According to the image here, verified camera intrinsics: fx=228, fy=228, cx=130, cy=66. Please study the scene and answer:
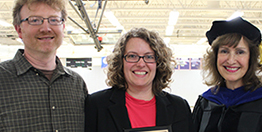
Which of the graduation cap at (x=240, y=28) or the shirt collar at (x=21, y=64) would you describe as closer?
the shirt collar at (x=21, y=64)

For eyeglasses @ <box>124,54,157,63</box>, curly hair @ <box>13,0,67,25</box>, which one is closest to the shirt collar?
curly hair @ <box>13,0,67,25</box>

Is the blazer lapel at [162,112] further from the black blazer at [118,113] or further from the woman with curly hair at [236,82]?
the woman with curly hair at [236,82]

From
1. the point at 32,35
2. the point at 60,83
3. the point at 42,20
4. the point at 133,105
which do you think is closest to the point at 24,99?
the point at 60,83

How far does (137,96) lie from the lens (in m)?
1.65

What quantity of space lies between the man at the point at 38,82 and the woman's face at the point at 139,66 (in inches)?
16.5

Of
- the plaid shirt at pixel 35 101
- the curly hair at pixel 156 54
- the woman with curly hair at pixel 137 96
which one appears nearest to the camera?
the plaid shirt at pixel 35 101

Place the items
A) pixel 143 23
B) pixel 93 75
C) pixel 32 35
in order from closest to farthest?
pixel 32 35 < pixel 93 75 < pixel 143 23

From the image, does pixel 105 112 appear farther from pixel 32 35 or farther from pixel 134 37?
pixel 32 35

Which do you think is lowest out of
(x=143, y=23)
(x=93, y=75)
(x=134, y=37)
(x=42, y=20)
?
(x=93, y=75)

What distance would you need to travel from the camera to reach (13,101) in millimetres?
1405

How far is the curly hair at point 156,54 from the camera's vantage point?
1606mm

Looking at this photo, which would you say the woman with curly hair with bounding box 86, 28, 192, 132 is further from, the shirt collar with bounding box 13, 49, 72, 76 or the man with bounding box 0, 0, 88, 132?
the shirt collar with bounding box 13, 49, 72, 76

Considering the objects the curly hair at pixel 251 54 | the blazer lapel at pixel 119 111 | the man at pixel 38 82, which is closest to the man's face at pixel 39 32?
the man at pixel 38 82

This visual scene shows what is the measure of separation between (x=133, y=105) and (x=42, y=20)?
2.77 feet
